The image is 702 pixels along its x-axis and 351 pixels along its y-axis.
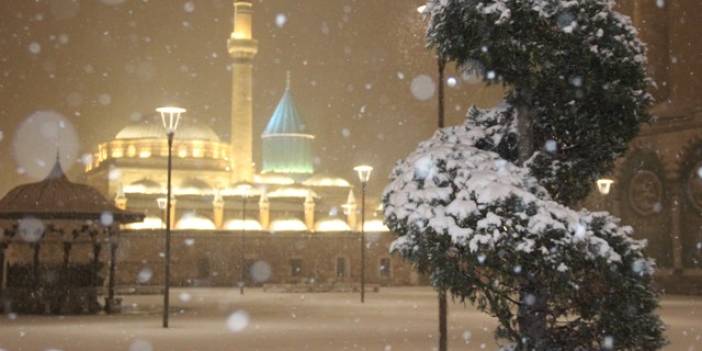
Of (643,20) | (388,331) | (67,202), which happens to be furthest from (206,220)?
(388,331)

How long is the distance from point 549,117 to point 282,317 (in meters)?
16.3

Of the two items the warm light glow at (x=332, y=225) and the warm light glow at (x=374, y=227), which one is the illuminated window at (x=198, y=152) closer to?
the warm light glow at (x=332, y=225)

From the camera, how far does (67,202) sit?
26844 millimetres

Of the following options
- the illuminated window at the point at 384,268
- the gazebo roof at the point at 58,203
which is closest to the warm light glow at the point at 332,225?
the illuminated window at the point at 384,268

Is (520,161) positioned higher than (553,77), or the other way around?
(553,77)

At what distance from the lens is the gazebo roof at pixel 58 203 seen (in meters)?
26.3

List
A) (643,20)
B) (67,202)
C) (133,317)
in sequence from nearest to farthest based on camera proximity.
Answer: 1. (133,317)
2. (67,202)
3. (643,20)

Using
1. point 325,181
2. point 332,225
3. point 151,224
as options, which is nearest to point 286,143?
point 325,181

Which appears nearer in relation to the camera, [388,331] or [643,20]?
[388,331]

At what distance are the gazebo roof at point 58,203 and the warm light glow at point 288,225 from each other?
31550mm

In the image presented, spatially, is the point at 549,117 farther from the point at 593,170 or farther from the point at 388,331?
the point at 388,331

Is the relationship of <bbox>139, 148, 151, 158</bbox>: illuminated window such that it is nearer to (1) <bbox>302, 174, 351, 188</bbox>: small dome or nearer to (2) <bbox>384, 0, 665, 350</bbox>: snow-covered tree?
(1) <bbox>302, 174, 351, 188</bbox>: small dome

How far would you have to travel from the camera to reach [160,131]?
6869 centimetres

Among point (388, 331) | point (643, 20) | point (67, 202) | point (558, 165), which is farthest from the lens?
point (643, 20)
